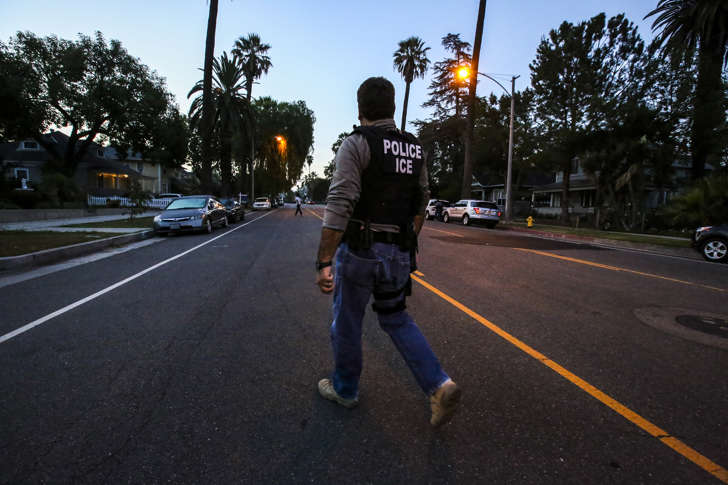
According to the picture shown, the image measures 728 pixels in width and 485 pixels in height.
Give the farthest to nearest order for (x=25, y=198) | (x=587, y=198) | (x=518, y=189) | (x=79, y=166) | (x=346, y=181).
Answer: (x=518, y=189)
(x=79, y=166)
(x=587, y=198)
(x=25, y=198)
(x=346, y=181)

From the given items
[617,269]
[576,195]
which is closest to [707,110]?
[617,269]

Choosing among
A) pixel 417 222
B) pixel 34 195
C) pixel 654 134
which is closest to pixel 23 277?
pixel 417 222

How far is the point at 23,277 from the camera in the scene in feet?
22.6

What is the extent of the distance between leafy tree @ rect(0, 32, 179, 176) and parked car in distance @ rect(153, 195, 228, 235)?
63.9ft

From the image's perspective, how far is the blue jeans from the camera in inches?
92.7

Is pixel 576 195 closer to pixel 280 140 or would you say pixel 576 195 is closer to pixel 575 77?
pixel 575 77

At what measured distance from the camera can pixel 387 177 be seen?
2398 millimetres

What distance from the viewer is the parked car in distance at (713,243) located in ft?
34.2

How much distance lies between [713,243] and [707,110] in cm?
1342

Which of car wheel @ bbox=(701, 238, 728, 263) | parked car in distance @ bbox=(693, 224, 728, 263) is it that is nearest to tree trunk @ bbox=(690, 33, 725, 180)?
parked car in distance @ bbox=(693, 224, 728, 263)

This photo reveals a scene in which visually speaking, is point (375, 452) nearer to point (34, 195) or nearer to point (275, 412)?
point (275, 412)

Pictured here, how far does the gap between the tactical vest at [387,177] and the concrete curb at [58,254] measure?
27.8 ft

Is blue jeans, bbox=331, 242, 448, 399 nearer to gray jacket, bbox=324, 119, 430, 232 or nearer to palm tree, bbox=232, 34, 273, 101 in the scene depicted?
gray jacket, bbox=324, 119, 430, 232

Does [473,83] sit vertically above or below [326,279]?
above
